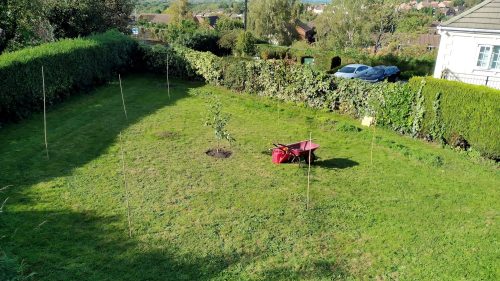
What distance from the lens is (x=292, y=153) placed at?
37.7ft

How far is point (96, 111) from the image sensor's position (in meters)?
16.1

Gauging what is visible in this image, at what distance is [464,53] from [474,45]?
25.6 inches

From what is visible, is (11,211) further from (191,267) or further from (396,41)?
(396,41)

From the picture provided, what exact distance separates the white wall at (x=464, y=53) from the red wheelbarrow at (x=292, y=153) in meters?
13.3

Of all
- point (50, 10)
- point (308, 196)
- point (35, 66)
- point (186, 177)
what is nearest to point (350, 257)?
point (308, 196)

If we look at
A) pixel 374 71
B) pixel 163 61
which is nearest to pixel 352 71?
pixel 374 71

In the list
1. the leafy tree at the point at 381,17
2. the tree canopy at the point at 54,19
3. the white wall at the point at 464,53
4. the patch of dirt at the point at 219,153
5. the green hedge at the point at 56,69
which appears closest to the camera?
the patch of dirt at the point at 219,153

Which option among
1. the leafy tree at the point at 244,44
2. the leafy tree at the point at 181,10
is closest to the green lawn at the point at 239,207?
the leafy tree at the point at 244,44

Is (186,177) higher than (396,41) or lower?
lower

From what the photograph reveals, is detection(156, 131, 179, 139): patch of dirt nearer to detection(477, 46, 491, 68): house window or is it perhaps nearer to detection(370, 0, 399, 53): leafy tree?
detection(477, 46, 491, 68): house window

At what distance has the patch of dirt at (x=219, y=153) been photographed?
12004 millimetres

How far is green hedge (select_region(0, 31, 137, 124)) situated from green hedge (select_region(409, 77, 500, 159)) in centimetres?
1463

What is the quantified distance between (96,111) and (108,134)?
312 cm

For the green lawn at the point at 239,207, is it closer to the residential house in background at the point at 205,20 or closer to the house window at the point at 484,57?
the house window at the point at 484,57
